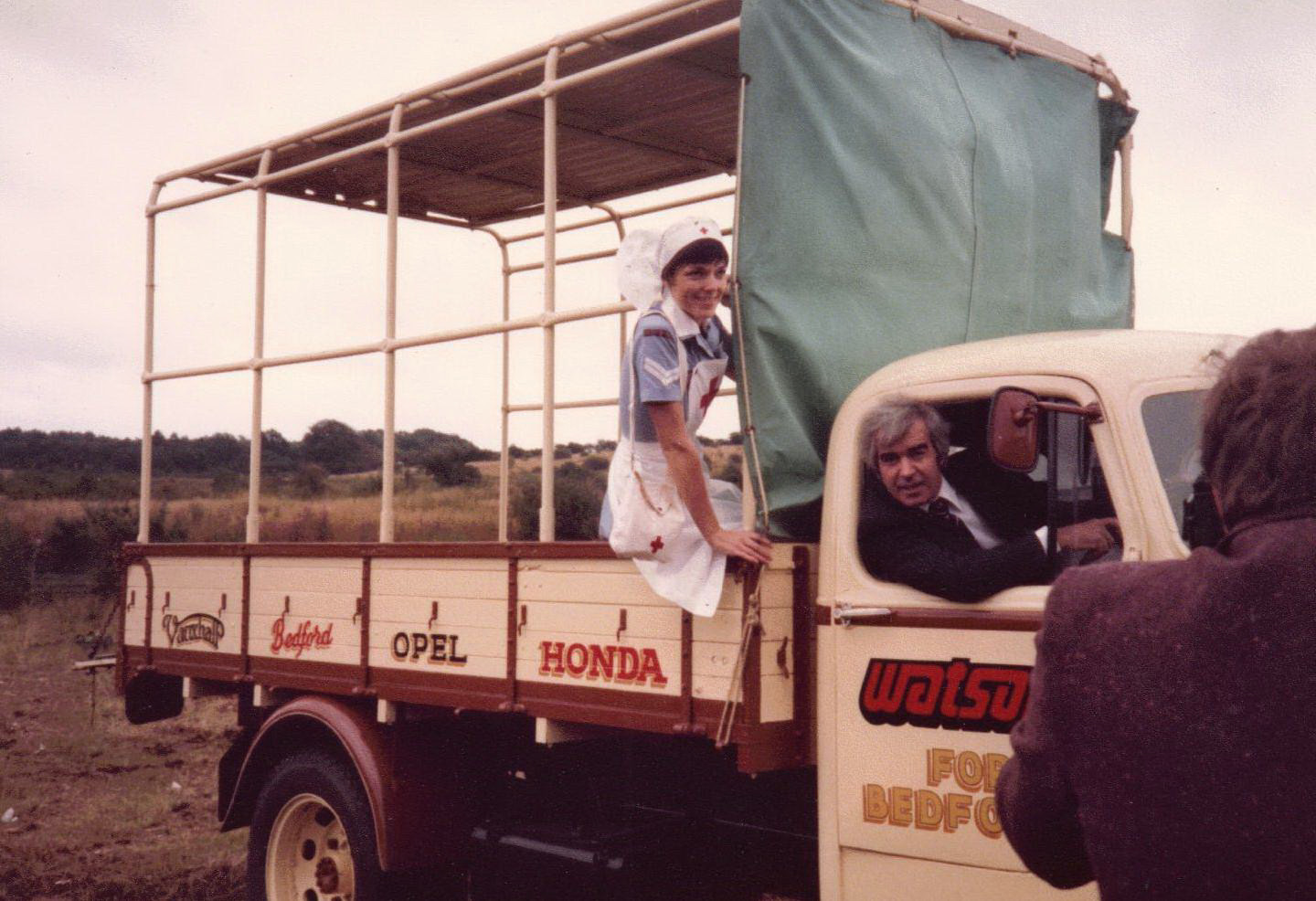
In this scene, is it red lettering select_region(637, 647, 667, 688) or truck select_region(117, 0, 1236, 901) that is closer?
truck select_region(117, 0, 1236, 901)

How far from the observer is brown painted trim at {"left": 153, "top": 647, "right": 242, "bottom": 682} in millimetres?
5938

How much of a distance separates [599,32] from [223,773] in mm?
3358

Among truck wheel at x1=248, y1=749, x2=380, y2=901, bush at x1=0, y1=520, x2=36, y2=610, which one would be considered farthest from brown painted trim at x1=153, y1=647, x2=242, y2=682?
bush at x1=0, y1=520, x2=36, y2=610

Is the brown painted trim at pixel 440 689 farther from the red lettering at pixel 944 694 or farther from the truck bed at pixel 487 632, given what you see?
the red lettering at pixel 944 694

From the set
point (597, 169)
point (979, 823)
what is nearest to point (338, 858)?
point (979, 823)

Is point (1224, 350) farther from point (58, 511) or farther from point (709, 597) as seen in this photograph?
point (58, 511)

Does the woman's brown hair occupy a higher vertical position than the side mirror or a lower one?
lower

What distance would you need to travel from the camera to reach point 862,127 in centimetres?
446

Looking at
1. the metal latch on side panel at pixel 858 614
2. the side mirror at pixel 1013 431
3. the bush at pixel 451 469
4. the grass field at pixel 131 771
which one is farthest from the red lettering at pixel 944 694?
the bush at pixel 451 469

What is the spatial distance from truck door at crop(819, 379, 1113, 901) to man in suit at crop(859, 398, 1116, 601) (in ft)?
0.17

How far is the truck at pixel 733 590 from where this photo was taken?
3359 mm

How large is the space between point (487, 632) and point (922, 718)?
1772 millimetres

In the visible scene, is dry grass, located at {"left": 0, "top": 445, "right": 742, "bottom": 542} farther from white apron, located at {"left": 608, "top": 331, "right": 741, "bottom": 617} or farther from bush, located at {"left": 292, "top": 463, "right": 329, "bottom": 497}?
bush, located at {"left": 292, "top": 463, "right": 329, "bottom": 497}

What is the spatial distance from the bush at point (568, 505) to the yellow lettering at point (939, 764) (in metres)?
3.82
